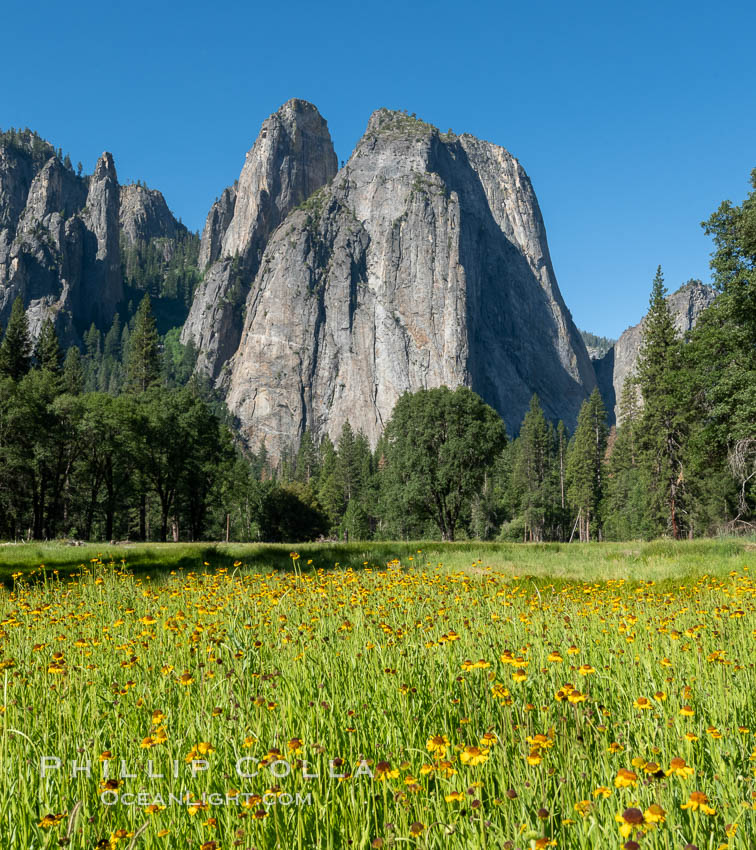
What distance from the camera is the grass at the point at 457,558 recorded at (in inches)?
631

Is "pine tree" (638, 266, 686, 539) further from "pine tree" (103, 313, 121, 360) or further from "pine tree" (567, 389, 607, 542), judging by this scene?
"pine tree" (103, 313, 121, 360)

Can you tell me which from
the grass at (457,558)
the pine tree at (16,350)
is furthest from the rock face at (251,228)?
the grass at (457,558)

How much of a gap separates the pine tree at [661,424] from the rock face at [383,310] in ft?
337

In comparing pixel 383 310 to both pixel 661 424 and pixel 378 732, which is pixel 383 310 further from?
pixel 378 732

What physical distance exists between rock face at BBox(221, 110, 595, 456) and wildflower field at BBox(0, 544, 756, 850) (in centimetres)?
14111

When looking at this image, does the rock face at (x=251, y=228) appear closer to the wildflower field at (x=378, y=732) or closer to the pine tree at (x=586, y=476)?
the pine tree at (x=586, y=476)

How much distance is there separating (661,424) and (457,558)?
24.9 meters

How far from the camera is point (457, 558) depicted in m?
21.2

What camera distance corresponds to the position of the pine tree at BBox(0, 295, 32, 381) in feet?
159

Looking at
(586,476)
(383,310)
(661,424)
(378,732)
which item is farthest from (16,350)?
(383,310)

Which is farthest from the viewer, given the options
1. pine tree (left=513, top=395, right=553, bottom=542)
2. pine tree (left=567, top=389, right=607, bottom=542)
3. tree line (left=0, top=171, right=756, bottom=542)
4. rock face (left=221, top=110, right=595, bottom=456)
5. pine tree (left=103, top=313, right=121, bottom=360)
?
pine tree (left=103, top=313, right=121, bottom=360)

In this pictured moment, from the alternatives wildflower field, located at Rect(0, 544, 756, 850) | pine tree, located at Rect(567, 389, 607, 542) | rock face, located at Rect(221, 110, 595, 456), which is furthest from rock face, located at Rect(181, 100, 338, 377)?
wildflower field, located at Rect(0, 544, 756, 850)

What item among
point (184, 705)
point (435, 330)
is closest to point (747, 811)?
point (184, 705)

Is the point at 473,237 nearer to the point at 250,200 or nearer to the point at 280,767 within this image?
the point at 250,200
